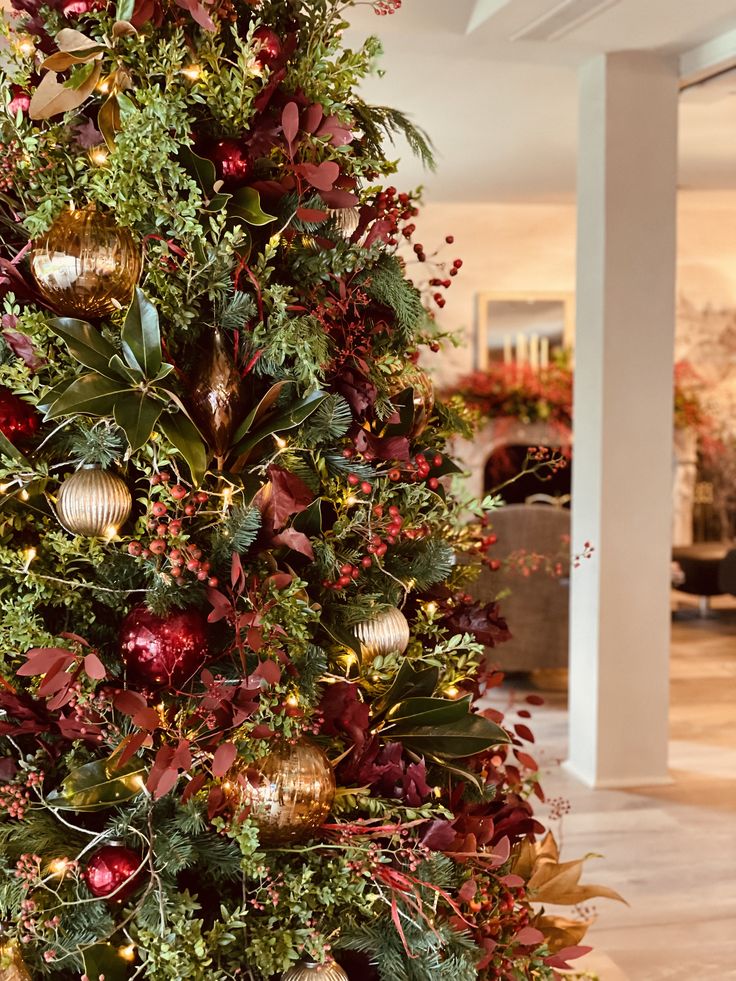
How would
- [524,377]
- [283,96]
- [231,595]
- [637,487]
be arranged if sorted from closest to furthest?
[231,595]
[283,96]
[637,487]
[524,377]

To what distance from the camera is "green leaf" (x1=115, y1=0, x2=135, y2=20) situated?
0.91 metres

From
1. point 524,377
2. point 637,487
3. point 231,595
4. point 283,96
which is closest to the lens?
point 231,595

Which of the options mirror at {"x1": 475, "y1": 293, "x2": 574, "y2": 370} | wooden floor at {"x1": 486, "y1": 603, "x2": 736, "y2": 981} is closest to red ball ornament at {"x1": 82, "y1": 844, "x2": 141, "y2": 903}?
wooden floor at {"x1": 486, "y1": 603, "x2": 736, "y2": 981}

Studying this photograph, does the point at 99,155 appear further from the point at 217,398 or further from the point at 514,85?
the point at 514,85

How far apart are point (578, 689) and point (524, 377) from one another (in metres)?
3.97

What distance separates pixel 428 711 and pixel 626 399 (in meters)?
2.71

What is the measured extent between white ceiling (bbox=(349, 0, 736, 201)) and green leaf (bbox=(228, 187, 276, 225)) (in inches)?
47.1

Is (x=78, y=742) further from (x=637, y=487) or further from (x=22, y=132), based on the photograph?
(x=637, y=487)

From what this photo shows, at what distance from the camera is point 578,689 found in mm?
3713

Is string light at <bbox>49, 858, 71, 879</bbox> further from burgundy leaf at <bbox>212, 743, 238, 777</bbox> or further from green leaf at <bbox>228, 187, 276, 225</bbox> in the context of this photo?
green leaf at <bbox>228, 187, 276, 225</bbox>

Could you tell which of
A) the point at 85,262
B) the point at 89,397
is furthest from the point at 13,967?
the point at 85,262

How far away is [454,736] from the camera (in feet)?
3.48

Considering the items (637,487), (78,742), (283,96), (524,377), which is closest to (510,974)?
(78,742)

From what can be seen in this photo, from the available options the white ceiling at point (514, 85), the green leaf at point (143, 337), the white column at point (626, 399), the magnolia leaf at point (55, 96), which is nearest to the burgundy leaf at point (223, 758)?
the green leaf at point (143, 337)
